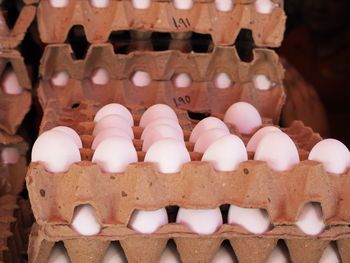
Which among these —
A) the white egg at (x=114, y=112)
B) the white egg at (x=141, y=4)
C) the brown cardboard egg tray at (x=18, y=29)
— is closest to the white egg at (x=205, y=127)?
the white egg at (x=114, y=112)

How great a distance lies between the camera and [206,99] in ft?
5.54

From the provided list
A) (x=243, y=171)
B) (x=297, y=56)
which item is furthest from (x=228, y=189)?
(x=297, y=56)

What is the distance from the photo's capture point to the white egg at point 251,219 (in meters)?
1.19

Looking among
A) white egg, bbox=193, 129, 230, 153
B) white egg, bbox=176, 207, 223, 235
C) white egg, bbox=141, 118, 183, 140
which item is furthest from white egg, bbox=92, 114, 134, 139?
white egg, bbox=176, 207, 223, 235

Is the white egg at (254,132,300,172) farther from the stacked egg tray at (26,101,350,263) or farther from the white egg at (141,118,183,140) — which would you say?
the white egg at (141,118,183,140)

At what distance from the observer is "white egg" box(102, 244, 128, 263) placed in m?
1.22

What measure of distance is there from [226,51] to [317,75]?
1.76 meters

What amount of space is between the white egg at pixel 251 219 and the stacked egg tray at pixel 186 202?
1 centimetres

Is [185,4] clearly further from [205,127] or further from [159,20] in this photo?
[205,127]

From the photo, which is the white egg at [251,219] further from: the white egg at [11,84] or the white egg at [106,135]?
the white egg at [11,84]

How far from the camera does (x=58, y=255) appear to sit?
122cm

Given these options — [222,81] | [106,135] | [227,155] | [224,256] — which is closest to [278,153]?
[227,155]

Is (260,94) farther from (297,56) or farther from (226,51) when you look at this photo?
(297,56)

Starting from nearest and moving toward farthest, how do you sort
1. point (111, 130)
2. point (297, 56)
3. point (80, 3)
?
1. point (111, 130)
2. point (80, 3)
3. point (297, 56)
